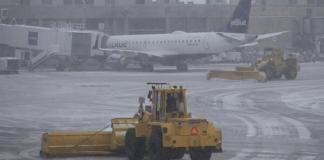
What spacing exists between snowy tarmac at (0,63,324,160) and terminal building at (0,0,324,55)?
35.0m

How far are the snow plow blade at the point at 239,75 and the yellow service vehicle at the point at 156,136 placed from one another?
117ft

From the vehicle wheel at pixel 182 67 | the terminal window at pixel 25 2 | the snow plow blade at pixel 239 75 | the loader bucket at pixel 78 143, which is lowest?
the vehicle wheel at pixel 182 67

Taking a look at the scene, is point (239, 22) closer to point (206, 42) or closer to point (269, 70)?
point (206, 42)

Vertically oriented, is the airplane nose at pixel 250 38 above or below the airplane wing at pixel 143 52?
above

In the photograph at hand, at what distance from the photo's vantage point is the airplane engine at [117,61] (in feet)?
258

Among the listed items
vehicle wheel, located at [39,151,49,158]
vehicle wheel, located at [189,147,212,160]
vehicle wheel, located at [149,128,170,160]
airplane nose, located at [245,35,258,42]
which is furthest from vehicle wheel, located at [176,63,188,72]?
vehicle wheel, located at [149,128,170,160]

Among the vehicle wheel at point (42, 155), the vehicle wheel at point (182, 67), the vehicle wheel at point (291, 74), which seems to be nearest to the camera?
the vehicle wheel at point (42, 155)

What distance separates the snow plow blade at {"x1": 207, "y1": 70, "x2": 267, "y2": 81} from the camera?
5925 cm

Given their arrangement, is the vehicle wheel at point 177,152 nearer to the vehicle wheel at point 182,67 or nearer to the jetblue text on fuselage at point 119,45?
the vehicle wheel at point 182,67

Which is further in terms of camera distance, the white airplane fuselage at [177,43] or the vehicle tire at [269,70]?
the white airplane fuselage at [177,43]

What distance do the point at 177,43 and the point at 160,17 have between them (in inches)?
1069

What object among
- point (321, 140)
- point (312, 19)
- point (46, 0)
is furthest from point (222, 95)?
point (312, 19)

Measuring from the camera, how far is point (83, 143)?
23828 millimetres

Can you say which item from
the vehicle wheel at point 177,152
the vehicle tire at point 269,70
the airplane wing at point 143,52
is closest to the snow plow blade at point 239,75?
the vehicle tire at point 269,70
